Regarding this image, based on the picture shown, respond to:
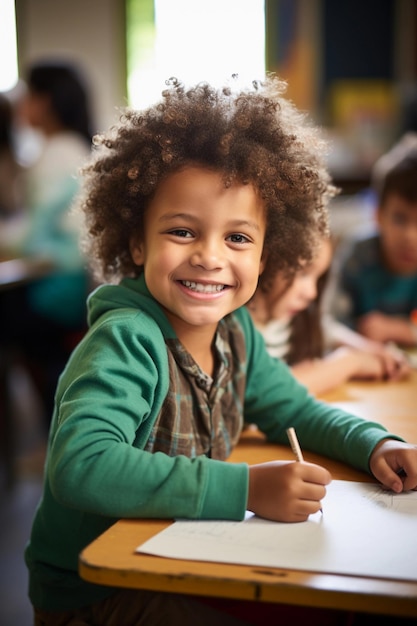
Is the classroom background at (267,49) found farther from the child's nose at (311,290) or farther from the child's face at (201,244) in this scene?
the child's face at (201,244)

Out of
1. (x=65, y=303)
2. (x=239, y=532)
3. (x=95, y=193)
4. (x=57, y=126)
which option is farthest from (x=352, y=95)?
(x=239, y=532)

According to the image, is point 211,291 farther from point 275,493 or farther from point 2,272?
point 2,272

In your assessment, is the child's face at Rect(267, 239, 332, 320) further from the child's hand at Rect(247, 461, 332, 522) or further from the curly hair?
the child's hand at Rect(247, 461, 332, 522)

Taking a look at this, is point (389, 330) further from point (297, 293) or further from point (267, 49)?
point (267, 49)

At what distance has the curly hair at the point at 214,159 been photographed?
3.09 ft

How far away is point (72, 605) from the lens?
936 millimetres

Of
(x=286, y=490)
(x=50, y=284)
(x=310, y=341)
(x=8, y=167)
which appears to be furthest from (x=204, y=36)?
(x=286, y=490)

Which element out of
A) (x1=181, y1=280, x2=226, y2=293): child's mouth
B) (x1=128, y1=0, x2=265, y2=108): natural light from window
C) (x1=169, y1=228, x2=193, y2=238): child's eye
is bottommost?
(x1=181, y1=280, x2=226, y2=293): child's mouth

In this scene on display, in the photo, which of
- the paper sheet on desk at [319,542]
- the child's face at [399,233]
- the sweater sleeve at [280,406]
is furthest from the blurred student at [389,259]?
the paper sheet on desk at [319,542]

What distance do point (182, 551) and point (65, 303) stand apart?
2387 mm

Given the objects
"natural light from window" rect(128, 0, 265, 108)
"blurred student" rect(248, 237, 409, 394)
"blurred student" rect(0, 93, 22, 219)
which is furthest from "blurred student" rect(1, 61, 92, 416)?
"natural light from window" rect(128, 0, 265, 108)

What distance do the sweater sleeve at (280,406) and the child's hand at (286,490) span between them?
0.24m

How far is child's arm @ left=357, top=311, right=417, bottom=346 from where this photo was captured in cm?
185

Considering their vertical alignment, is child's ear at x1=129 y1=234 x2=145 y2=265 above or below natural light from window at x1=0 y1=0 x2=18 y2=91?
below
